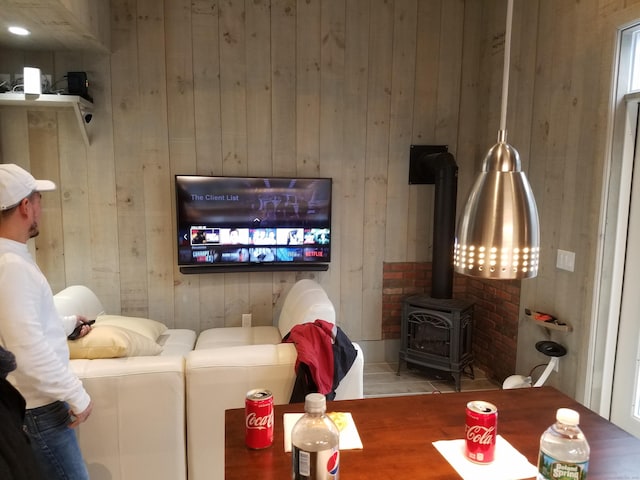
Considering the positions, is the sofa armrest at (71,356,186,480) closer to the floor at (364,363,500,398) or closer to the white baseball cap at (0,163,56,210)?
the white baseball cap at (0,163,56,210)

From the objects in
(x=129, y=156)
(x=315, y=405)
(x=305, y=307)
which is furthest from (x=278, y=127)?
(x=315, y=405)

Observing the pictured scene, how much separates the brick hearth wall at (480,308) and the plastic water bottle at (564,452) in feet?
8.78

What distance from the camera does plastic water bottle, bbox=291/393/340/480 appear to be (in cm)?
111

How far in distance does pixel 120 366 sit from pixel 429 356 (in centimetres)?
250

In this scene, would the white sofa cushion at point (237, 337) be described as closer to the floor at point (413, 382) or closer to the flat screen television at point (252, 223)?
the flat screen television at point (252, 223)

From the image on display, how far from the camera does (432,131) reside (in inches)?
164

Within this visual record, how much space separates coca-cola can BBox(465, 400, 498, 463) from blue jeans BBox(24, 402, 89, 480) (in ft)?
4.82

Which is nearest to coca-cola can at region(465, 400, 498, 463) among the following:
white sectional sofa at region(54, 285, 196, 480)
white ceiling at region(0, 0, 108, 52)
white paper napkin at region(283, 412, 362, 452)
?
white paper napkin at region(283, 412, 362, 452)

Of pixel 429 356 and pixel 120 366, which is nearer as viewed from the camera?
pixel 120 366

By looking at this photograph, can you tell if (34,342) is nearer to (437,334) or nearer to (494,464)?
(494,464)

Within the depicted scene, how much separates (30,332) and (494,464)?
5.13 feet

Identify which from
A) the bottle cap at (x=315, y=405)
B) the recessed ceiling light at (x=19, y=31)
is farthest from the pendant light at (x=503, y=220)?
the recessed ceiling light at (x=19, y=31)

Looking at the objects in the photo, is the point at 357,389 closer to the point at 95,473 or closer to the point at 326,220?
the point at 95,473

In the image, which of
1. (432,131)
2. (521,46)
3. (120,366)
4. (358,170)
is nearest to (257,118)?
(358,170)
